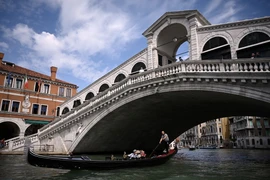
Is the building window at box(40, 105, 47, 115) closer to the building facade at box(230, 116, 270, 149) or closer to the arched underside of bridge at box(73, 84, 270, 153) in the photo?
the arched underside of bridge at box(73, 84, 270, 153)

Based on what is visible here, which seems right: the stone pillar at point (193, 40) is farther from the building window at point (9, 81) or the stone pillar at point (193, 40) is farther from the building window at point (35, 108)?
the building window at point (9, 81)

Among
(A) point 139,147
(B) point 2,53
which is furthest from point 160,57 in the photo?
(B) point 2,53

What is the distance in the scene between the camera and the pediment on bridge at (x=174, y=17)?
12.2 meters

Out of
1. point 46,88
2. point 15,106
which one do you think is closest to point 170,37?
point 46,88

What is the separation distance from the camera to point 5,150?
49.1 feet

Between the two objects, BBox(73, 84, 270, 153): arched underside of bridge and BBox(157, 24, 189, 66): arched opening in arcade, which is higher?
→ BBox(157, 24, 189, 66): arched opening in arcade

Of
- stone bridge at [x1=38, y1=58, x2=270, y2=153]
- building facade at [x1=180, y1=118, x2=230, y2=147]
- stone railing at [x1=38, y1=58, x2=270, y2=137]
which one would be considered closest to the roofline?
stone railing at [x1=38, y1=58, x2=270, y2=137]

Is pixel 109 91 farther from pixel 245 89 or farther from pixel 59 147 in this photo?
pixel 245 89

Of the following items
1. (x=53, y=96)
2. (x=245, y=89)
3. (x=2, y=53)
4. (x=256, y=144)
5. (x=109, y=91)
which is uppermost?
(x=2, y=53)

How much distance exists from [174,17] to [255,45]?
503 centimetres

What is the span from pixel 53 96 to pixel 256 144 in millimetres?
34624

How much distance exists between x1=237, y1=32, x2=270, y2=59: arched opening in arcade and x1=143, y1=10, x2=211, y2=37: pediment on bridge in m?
3.03

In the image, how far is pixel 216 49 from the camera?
1145cm

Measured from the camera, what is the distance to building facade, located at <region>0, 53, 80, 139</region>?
2033 centimetres
